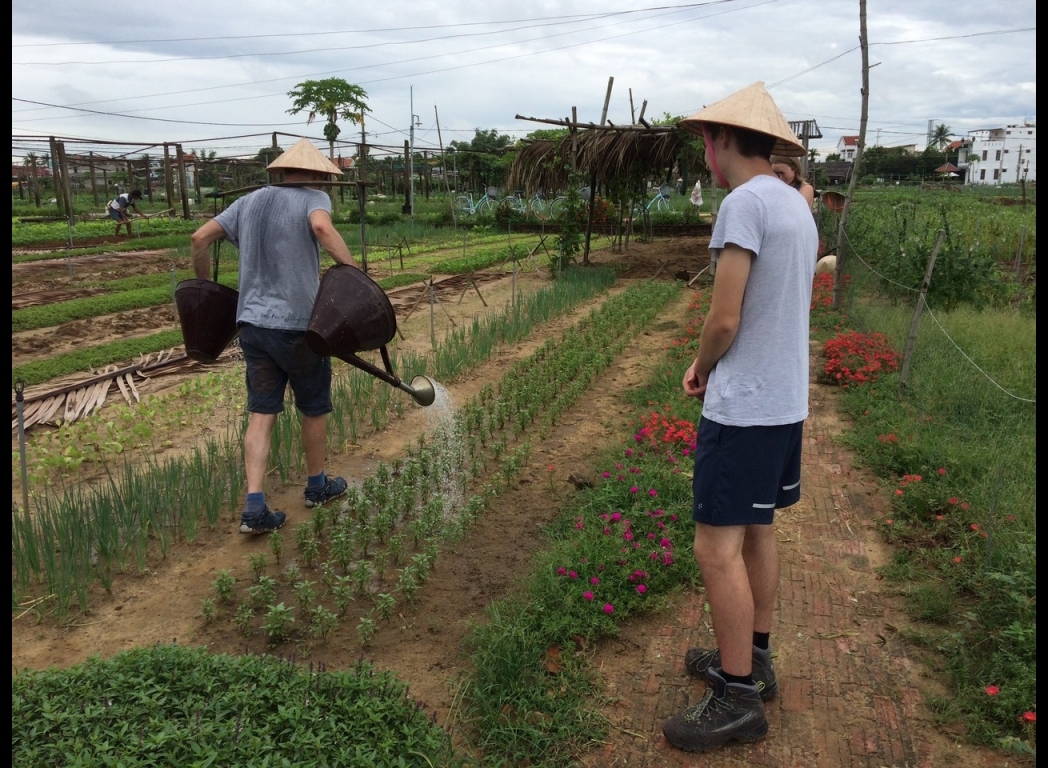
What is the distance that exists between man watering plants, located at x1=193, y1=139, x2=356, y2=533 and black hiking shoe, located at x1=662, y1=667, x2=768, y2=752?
81.8 inches

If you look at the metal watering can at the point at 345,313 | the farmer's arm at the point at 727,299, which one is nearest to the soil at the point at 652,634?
the metal watering can at the point at 345,313

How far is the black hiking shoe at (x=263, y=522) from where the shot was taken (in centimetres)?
348

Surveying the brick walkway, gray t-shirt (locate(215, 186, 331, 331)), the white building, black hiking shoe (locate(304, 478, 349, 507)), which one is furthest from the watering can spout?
the white building

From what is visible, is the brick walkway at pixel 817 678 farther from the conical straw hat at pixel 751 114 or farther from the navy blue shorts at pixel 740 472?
the conical straw hat at pixel 751 114

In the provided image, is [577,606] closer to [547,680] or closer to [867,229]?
[547,680]

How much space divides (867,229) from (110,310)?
10.6 m

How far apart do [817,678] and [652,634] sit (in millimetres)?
562

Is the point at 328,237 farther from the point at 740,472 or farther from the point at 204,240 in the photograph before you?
the point at 740,472

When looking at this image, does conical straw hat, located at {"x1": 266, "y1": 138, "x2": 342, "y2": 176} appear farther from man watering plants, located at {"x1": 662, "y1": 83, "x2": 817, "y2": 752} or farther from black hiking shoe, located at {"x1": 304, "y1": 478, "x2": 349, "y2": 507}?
man watering plants, located at {"x1": 662, "y1": 83, "x2": 817, "y2": 752}

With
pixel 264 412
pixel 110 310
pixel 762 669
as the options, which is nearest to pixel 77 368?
pixel 110 310

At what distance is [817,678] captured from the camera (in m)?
2.54

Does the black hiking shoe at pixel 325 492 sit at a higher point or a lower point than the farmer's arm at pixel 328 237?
lower

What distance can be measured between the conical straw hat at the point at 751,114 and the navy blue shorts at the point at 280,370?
2084 millimetres

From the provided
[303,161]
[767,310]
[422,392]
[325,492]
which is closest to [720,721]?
[767,310]
